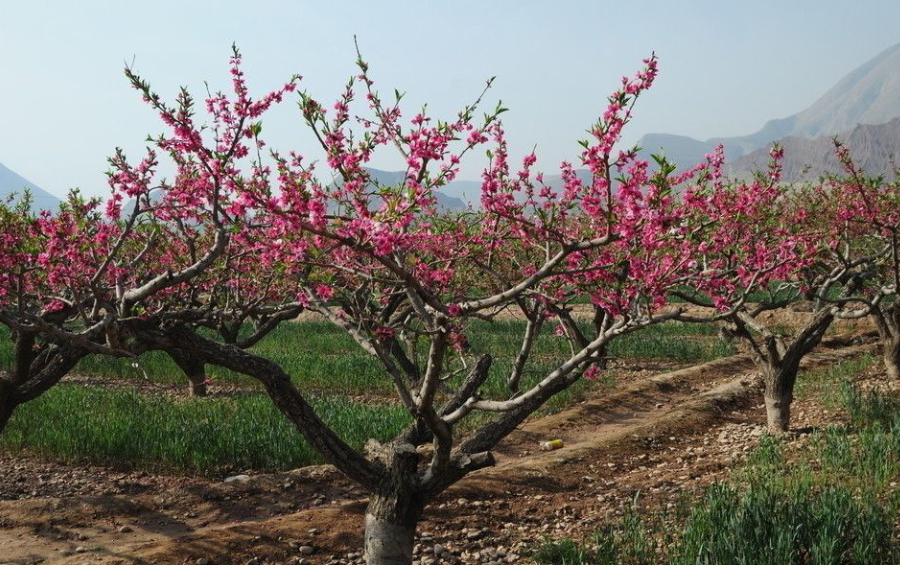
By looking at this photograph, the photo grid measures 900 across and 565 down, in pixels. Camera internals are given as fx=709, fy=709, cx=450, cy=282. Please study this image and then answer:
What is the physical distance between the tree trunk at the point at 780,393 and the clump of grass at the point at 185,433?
17.1ft

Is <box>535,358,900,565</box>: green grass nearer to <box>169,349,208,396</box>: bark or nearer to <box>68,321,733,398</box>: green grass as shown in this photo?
<box>68,321,733,398</box>: green grass

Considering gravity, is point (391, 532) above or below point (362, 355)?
below

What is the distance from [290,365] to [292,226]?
12.9 m

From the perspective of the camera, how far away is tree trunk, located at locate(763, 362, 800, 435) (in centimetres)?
973

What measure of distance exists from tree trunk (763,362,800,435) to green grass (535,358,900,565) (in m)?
1.86

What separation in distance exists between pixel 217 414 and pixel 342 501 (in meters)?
3.85

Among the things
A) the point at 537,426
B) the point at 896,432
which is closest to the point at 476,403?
the point at 896,432

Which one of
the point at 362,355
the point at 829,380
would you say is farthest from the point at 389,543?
the point at 362,355

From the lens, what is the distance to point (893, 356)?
12883mm

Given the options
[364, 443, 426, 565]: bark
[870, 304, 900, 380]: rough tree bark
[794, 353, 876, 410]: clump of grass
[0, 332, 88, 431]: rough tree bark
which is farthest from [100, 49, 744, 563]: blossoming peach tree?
[870, 304, 900, 380]: rough tree bark

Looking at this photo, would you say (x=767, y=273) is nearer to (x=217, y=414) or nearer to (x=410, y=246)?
Answer: (x=410, y=246)

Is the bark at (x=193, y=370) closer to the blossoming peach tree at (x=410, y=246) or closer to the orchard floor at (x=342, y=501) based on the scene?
the orchard floor at (x=342, y=501)

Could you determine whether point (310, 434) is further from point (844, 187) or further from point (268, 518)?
point (844, 187)

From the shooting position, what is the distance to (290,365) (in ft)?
53.4
